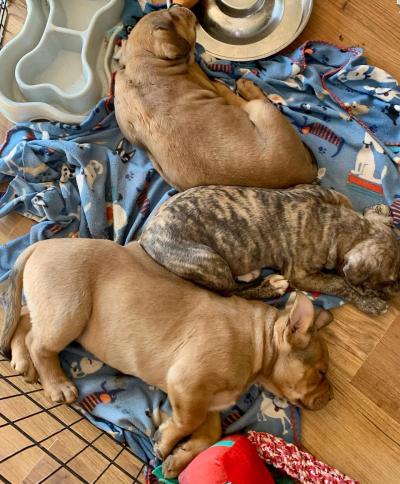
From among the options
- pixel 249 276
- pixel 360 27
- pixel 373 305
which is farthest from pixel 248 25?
pixel 373 305

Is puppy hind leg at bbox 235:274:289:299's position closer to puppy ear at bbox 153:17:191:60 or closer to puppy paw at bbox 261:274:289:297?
puppy paw at bbox 261:274:289:297

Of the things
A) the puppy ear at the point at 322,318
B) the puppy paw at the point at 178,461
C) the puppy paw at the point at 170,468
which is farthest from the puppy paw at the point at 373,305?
the puppy paw at the point at 170,468

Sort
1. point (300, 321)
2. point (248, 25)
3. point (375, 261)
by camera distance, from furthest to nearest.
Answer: point (248, 25), point (375, 261), point (300, 321)

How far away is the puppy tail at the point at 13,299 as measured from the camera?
8.46 feet

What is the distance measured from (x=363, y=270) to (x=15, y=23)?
2.68 m

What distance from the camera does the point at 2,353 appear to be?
272 cm

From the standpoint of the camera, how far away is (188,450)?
2.55 meters

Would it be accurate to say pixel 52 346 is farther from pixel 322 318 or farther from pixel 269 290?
pixel 322 318

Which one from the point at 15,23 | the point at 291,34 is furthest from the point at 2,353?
the point at 291,34

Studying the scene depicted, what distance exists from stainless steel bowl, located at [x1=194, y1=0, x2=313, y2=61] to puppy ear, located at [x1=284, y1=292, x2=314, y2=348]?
1.75m

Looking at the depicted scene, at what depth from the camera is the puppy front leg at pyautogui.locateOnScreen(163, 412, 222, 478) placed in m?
2.54

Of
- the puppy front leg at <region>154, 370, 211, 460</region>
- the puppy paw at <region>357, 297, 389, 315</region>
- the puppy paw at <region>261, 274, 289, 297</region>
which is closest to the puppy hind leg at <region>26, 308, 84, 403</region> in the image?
the puppy front leg at <region>154, 370, 211, 460</region>

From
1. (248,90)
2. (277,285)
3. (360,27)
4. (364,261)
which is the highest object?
(360,27)

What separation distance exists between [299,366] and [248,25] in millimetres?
2161
